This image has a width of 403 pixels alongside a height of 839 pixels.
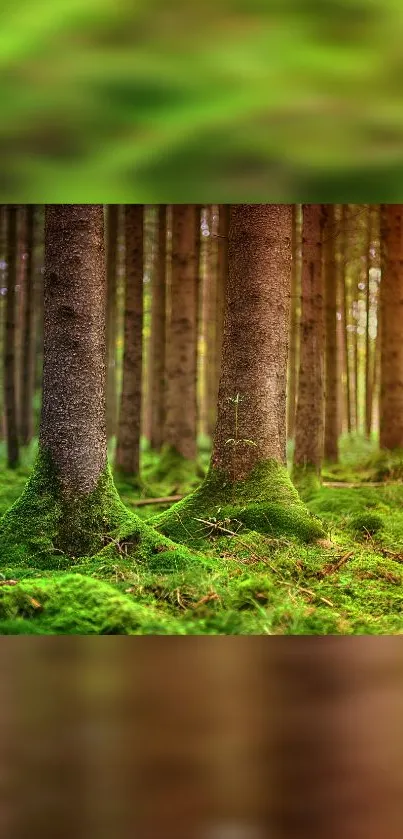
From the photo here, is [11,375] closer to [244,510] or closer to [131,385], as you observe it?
[131,385]

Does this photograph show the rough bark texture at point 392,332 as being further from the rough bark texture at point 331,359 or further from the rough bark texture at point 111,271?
the rough bark texture at point 111,271

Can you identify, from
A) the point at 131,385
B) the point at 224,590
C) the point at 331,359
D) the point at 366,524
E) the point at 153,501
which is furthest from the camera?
the point at 331,359

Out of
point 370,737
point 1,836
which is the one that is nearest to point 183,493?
point 370,737

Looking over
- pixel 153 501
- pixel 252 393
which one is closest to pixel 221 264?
pixel 153 501

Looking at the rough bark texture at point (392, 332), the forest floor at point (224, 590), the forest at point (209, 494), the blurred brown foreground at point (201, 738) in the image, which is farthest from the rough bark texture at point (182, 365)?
the blurred brown foreground at point (201, 738)

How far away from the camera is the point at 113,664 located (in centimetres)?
409

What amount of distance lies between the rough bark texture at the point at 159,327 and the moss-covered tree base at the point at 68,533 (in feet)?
15.2

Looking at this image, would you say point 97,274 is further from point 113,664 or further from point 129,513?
point 113,664

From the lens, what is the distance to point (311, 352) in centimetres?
641

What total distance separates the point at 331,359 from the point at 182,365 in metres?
1.57

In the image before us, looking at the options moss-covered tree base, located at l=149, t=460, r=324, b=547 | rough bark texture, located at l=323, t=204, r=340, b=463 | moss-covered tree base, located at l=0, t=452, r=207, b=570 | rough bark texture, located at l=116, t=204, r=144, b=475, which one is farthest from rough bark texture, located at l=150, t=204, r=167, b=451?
moss-covered tree base, located at l=0, t=452, r=207, b=570
